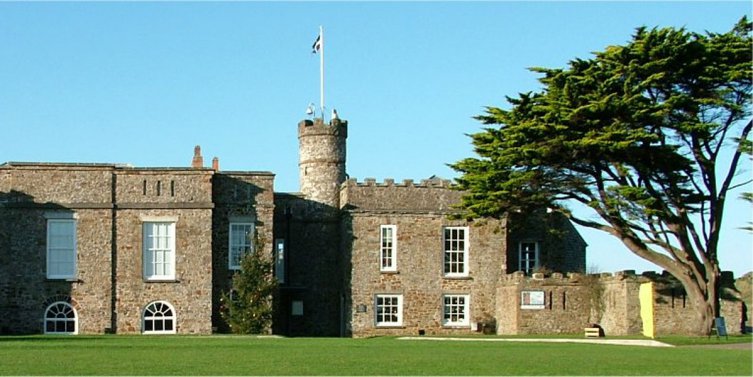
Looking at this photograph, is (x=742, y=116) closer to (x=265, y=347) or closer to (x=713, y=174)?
(x=713, y=174)

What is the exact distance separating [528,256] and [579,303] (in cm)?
486

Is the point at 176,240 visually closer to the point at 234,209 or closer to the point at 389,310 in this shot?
the point at 234,209

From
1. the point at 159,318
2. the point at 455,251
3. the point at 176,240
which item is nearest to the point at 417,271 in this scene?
the point at 455,251

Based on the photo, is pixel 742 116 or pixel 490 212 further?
pixel 490 212

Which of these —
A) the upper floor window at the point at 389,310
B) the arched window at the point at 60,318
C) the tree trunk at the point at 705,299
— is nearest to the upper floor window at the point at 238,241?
the upper floor window at the point at 389,310

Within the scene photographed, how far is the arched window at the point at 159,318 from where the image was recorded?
152 feet

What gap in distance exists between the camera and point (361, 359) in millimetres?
26703

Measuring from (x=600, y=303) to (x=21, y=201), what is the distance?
2014cm

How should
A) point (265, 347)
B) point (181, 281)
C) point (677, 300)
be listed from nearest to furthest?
1. point (265, 347)
2. point (677, 300)
3. point (181, 281)

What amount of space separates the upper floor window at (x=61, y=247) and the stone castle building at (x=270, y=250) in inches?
1.6

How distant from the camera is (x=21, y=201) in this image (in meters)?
46.1

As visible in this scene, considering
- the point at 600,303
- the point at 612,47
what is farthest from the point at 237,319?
the point at 612,47

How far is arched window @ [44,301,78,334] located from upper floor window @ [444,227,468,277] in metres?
13.4

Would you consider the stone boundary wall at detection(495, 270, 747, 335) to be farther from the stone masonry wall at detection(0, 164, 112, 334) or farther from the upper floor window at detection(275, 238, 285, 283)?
the stone masonry wall at detection(0, 164, 112, 334)
